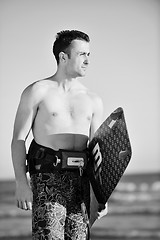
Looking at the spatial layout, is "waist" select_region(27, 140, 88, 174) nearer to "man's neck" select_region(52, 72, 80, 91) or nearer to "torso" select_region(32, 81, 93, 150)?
"torso" select_region(32, 81, 93, 150)

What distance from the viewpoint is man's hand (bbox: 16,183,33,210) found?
10.3 feet

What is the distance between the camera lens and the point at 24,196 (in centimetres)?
315

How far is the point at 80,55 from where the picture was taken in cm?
328

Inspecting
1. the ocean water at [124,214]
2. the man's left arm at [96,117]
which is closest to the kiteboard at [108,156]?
the man's left arm at [96,117]

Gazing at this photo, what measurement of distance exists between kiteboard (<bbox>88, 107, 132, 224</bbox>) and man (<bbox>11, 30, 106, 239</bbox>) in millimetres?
61

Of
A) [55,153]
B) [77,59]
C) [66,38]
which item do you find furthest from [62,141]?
[66,38]

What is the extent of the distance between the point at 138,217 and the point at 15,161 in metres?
8.28

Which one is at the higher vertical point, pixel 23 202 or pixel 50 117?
pixel 50 117

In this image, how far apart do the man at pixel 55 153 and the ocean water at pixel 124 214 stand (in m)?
6.10

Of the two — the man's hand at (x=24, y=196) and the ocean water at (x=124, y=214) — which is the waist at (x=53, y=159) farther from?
the ocean water at (x=124, y=214)

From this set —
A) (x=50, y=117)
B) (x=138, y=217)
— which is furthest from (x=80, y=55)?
(x=138, y=217)

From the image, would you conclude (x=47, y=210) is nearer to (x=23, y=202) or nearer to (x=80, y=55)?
(x=23, y=202)

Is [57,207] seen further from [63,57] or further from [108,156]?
[63,57]

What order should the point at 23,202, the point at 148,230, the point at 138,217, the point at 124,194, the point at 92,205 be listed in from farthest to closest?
the point at 124,194
the point at 138,217
the point at 148,230
the point at 92,205
the point at 23,202
